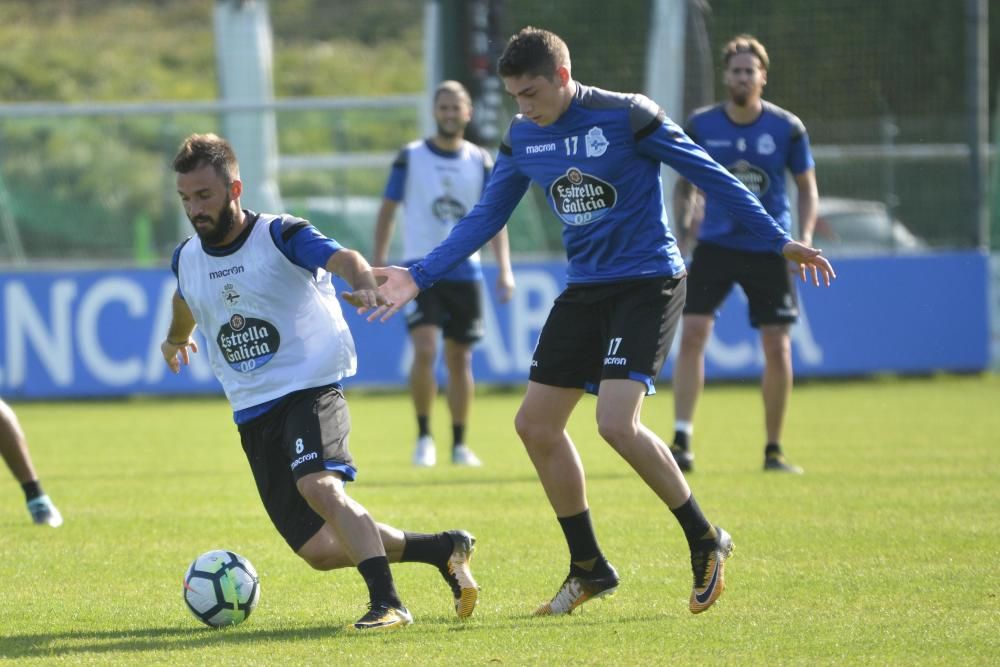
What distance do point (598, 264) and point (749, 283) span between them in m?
3.91

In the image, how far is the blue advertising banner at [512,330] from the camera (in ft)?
53.2

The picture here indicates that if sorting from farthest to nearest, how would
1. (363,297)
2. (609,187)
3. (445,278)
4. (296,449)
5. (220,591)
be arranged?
1. (445,278)
2. (609,187)
3. (220,591)
4. (296,449)
5. (363,297)

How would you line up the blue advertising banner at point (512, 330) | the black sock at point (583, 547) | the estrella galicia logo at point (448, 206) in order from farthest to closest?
the blue advertising banner at point (512, 330) < the estrella galicia logo at point (448, 206) < the black sock at point (583, 547)

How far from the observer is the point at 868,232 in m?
17.3

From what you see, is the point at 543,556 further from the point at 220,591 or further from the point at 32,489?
the point at 32,489

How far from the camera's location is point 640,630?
5.41m

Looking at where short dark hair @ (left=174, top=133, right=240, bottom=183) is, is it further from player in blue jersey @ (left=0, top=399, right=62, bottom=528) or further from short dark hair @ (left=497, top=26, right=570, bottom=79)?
player in blue jersey @ (left=0, top=399, right=62, bottom=528)

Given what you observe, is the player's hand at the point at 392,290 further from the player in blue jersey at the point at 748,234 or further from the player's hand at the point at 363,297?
the player in blue jersey at the point at 748,234

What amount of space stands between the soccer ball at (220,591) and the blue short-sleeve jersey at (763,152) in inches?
189

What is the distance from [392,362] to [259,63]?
17.9ft

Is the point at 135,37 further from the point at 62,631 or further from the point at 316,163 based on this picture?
the point at 62,631

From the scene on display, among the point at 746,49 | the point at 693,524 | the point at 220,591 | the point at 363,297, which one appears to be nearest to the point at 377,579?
the point at 220,591

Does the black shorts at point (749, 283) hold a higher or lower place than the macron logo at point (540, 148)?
lower

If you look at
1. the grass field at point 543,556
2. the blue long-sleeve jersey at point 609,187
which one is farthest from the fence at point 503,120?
the blue long-sleeve jersey at point 609,187
